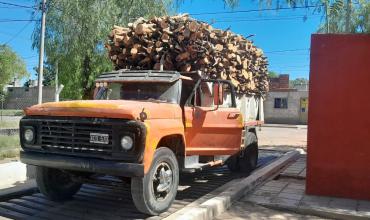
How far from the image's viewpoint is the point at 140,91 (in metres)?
7.58

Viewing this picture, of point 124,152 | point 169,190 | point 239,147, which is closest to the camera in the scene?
point 124,152

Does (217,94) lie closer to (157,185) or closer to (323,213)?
(157,185)

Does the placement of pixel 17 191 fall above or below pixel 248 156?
below

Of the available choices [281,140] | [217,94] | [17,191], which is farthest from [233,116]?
[281,140]

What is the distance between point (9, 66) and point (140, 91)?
185ft

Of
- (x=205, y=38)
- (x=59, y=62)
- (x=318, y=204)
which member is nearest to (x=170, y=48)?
(x=205, y=38)

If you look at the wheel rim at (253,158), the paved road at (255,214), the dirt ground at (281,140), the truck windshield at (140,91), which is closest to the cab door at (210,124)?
the truck windshield at (140,91)

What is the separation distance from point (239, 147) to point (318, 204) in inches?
84.8

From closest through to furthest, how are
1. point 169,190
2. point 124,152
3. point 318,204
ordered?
point 124,152 → point 169,190 → point 318,204

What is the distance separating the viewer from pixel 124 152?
5875mm

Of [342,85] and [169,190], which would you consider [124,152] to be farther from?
[342,85]

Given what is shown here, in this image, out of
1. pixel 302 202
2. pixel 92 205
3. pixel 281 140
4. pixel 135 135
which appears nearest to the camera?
pixel 135 135

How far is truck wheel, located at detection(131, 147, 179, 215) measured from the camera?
598 centimetres

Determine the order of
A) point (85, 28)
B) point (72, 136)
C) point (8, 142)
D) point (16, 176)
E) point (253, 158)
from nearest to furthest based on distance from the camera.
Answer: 1. point (72, 136)
2. point (16, 176)
3. point (253, 158)
4. point (8, 142)
5. point (85, 28)
